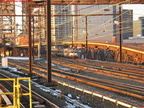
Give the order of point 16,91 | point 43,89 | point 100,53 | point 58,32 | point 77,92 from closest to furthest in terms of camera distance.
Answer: point 16,91
point 77,92
point 43,89
point 100,53
point 58,32

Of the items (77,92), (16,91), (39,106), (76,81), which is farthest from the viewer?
(76,81)

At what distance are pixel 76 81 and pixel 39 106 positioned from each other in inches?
362

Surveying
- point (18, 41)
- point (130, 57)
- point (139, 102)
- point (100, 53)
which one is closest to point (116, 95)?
point (139, 102)

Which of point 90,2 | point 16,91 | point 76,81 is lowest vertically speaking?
point 76,81

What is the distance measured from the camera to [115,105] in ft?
39.7

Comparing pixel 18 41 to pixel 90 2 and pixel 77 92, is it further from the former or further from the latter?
pixel 77 92

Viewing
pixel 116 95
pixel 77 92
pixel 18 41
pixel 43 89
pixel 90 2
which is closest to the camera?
pixel 116 95

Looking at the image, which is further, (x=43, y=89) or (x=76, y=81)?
(x=76, y=81)

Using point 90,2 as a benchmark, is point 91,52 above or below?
below

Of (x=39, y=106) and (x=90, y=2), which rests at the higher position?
(x=90, y=2)

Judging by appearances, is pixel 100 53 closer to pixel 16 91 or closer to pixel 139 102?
pixel 139 102

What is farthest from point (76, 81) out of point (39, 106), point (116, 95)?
point (39, 106)

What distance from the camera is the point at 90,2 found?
30578 mm

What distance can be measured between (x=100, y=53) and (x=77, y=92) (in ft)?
114
